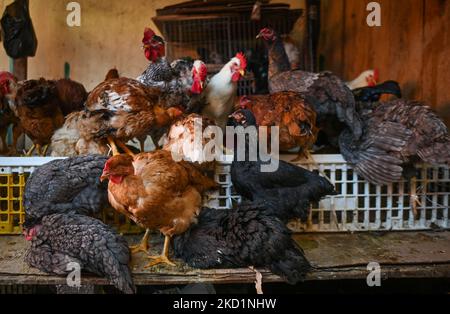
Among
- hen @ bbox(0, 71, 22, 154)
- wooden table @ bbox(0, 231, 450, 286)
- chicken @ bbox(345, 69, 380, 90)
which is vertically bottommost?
wooden table @ bbox(0, 231, 450, 286)

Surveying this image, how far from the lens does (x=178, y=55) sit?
5062 mm

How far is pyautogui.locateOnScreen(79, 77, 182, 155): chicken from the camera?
2580 millimetres

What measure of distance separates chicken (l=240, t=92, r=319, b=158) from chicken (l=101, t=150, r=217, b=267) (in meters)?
0.79

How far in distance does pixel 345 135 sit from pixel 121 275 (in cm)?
172

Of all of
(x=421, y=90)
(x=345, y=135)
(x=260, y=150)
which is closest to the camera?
(x=260, y=150)

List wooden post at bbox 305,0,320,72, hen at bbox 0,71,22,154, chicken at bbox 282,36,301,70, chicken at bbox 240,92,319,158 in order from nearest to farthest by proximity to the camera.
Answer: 1. chicken at bbox 240,92,319,158
2. hen at bbox 0,71,22,154
3. chicken at bbox 282,36,301,70
4. wooden post at bbox 305,0,320,72

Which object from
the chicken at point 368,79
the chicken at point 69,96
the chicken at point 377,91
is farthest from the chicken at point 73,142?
the chicken at point 368,79

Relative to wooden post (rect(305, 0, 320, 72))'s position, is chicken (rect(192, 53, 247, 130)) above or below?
below

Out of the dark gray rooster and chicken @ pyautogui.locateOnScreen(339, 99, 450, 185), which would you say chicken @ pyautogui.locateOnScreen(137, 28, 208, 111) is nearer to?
the dark gray rooster

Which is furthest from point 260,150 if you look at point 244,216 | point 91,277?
point 91,277

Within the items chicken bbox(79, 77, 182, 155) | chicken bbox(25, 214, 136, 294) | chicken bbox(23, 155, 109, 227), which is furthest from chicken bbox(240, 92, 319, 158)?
chicken bbox(25, 214, 136, 294)

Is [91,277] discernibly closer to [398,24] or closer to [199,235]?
[199,235]

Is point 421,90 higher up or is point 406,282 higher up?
point 421,90

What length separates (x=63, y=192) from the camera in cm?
236
